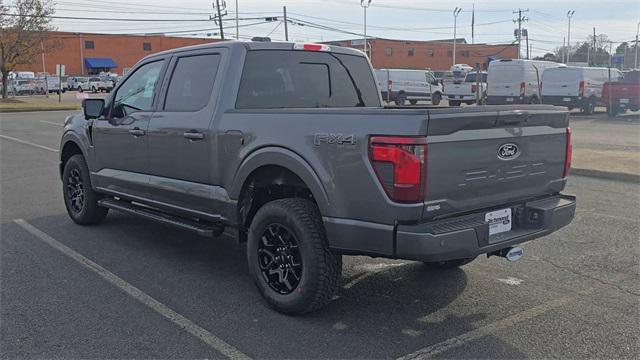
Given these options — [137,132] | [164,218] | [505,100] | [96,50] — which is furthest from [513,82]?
[96,50]

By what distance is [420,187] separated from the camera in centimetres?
362

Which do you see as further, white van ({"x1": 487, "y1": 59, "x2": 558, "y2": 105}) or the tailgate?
white van ({"x1": 487, "y1": 59, "x2": 558, "y2": 105})

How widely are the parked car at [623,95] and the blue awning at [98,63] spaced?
6388 centimetres

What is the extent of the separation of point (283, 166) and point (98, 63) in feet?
253

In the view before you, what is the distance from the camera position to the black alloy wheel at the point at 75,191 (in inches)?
274

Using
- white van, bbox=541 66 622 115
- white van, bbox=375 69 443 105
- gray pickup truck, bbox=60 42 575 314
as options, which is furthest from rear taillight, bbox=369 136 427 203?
white van, bbox=375 69 443 105

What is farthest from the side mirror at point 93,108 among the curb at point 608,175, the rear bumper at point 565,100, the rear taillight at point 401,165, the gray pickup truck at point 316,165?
the rear bumper at point 565,100

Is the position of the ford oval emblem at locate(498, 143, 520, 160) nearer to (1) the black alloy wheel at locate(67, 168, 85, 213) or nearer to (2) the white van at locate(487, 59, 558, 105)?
(1) the black alloy wheel at locate(67, 168, 85, 213)

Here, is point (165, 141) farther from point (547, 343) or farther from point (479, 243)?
point (547, 343)

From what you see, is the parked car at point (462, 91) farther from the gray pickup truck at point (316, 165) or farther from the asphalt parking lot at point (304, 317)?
the gray pickup truck at point (316, 165)

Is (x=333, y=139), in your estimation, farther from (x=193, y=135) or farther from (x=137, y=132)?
(x=137, y=132)

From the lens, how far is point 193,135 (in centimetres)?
500

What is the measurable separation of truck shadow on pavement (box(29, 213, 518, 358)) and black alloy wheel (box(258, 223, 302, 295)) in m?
0.22

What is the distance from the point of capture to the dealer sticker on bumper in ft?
13.1
